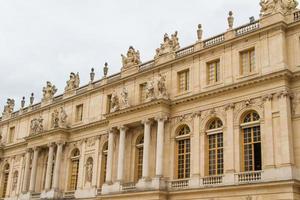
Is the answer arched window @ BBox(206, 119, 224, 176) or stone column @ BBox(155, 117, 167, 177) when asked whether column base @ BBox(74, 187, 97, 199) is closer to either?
stone column @ BBox(155, 117, 167, 177)

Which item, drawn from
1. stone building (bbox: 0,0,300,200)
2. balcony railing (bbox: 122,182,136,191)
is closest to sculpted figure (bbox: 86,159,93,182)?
stone building (bbox: 0,0,300,200)

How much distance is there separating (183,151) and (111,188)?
6.42 metres

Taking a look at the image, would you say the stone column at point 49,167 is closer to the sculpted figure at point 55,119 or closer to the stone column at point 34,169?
the sculpted figure at point 55,119

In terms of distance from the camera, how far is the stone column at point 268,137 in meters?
25.7

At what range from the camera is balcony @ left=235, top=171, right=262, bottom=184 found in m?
25.9

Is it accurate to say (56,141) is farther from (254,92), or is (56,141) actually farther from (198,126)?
(254,92)

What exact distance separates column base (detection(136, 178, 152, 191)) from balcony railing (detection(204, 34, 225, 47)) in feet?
34.0

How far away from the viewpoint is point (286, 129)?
83.1 feet

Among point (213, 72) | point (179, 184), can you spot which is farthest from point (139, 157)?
point (213, 72)

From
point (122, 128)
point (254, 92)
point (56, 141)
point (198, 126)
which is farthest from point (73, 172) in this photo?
point (254, 92)

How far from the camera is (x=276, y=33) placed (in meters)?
27.4

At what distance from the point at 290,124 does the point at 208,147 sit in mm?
6015

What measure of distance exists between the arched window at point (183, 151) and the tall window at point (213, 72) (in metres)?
3.68

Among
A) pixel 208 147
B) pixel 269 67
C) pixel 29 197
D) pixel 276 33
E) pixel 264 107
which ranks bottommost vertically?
pixel 29 197
